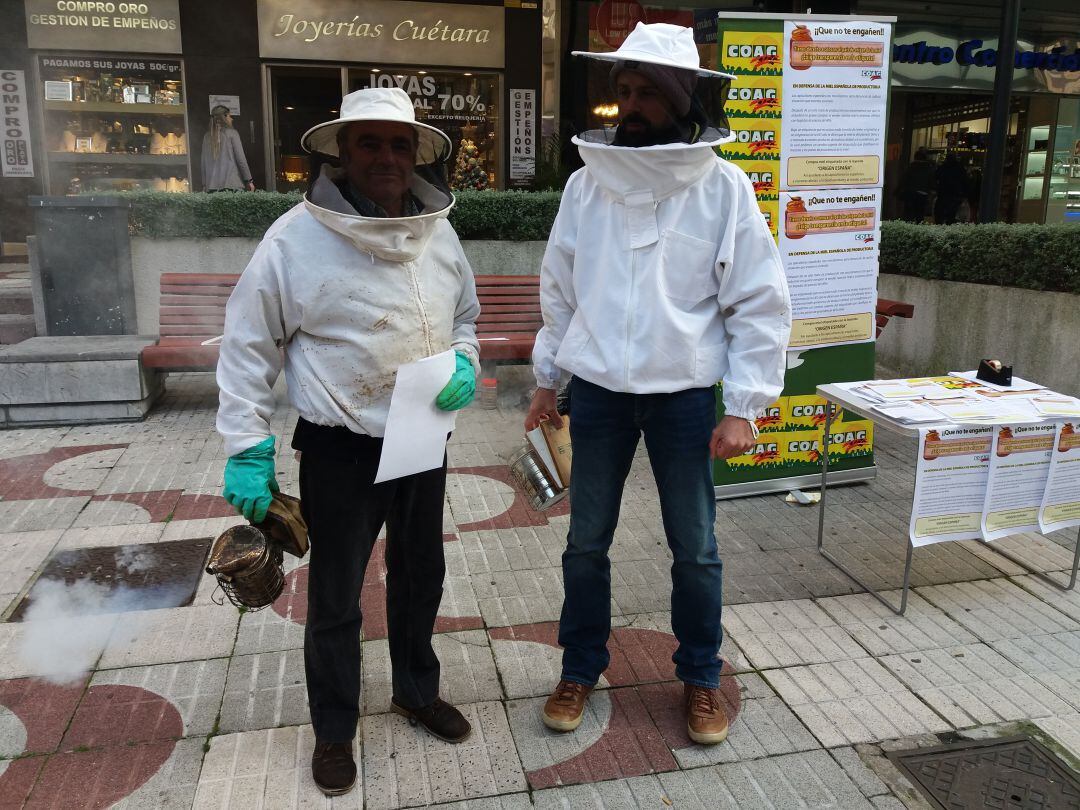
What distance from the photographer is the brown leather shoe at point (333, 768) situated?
2514 millimetres

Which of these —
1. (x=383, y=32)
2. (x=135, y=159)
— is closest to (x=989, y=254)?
(x=383, y=32)

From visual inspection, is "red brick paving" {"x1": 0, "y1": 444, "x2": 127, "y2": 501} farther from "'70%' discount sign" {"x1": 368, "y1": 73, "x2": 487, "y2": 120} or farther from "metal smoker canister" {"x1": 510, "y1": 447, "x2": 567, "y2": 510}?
"'70%' discount sign" {"x1": 368, "y1": 73, "x2": 487, "y2": 120}

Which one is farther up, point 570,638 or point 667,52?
point 667,52

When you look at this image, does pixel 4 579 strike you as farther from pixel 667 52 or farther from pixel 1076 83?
pixel 1076 83

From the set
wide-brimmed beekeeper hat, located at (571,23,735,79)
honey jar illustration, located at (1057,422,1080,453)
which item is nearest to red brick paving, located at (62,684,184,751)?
wide-brimmed beekeeper hat, located at (571,23,735,79)

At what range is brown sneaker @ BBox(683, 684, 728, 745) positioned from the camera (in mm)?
2727

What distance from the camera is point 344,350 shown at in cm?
237

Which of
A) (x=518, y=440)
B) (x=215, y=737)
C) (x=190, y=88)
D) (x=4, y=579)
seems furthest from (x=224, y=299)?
(x=190, y=88)

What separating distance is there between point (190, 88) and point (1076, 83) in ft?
45.4

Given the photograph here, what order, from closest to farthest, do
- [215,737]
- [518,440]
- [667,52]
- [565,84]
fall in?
[667,52], [215,737], [518,440], [565,84]

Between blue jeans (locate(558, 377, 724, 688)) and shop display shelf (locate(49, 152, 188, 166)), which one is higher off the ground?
shop display shelf (locate(49, 152, 188, 166))

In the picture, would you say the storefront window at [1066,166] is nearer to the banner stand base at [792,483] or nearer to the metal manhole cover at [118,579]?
the banner stand base at [792,483]

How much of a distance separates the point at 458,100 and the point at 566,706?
11.8 m

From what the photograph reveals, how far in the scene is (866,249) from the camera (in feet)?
15.4
